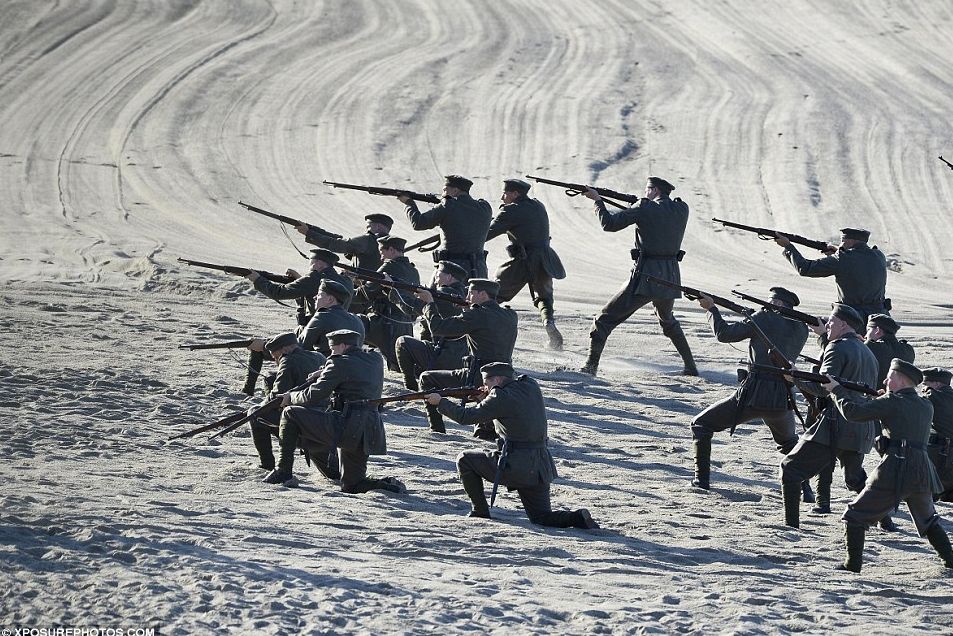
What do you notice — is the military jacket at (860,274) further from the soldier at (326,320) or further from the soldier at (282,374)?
the soldier at (282,374)

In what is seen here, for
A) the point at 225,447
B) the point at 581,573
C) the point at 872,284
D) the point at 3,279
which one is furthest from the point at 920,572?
the point at 3,279

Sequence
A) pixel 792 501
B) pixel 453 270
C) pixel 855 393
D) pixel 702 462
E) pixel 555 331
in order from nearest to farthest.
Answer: pixel 855 393
pixel 792 501
pixel 702 462
pixel 453 270
pixel 555 331

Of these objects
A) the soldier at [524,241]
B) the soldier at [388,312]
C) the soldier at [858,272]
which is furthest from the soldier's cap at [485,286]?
the soldier at [858,272]

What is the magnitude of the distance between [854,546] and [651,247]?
5.77m

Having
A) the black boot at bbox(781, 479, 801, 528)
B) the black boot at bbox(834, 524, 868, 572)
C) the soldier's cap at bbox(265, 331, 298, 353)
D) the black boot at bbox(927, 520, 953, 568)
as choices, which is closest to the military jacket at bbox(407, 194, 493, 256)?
the soldier's cap at bbox(265, 331, 298, 353)

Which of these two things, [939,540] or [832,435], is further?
[832,435]

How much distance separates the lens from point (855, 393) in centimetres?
970

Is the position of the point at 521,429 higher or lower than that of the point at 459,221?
lower

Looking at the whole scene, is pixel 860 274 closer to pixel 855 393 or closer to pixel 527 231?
pixel 527 231

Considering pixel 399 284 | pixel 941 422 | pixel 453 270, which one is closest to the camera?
pixel 941 422

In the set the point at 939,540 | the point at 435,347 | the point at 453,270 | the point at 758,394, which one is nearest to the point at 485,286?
the point at 435,347

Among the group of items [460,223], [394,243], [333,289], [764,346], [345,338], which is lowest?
[345,338]

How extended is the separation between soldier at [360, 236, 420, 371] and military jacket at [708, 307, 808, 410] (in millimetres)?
3434

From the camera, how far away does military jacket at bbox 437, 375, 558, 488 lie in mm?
9820
